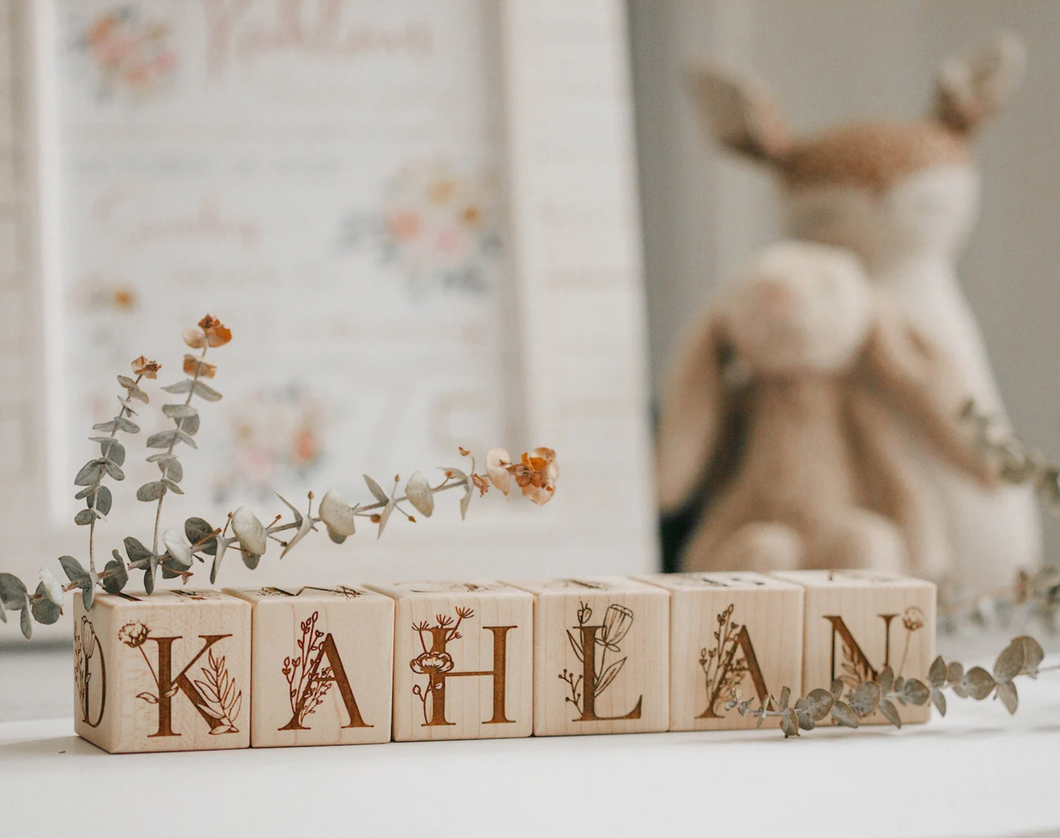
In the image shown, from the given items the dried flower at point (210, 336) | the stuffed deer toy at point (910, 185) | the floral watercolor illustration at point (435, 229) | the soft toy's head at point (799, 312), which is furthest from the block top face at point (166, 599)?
the stuffed deer toy at point (910, 185)

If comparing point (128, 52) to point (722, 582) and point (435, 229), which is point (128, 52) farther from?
point (722, 582)

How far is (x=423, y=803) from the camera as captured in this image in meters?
0.43

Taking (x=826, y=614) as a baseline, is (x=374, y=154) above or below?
above

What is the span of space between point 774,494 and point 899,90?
0.63 metres

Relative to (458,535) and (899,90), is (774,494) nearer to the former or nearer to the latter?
(458,535)

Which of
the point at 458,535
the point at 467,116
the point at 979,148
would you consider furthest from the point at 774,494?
the point at 979,148

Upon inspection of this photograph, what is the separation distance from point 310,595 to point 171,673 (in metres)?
0.07

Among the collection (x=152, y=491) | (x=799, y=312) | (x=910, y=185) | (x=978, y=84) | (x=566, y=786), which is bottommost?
(x=566, y=786)

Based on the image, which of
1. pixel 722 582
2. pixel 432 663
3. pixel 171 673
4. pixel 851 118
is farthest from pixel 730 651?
pixel 851 118

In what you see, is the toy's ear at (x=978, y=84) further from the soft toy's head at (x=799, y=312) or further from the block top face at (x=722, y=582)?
the block top face at (x=722, y=582)

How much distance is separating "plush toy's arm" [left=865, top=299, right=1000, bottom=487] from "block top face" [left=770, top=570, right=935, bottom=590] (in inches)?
19.7

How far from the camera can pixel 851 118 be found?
144 centimetres

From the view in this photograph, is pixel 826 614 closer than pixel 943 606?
Yes

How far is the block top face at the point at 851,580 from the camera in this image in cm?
56
